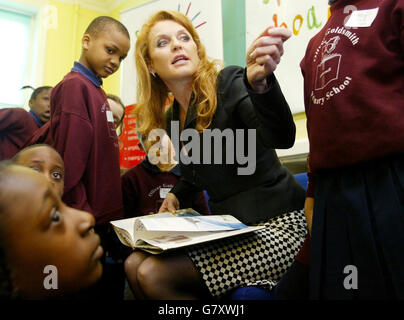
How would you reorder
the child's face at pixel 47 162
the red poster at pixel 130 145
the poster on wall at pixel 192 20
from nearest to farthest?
the child's face at pixel 47 162
the poster on wall at pixel 192 20
the red poster at pixel 130 145

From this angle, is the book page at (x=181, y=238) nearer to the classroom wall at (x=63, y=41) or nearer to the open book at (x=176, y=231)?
the open book at (x=176, y=231)

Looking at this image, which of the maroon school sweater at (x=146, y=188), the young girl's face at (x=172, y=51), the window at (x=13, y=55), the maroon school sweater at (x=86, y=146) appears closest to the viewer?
the maroon school sweater at (x=86, y=146)

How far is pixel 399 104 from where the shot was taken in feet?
1.67

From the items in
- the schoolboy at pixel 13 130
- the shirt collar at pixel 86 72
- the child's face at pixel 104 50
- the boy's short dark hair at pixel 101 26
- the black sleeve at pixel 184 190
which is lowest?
the black sleeve at pixel 184 190

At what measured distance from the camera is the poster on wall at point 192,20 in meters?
2.08

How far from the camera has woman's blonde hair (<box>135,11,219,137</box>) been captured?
3.38 feet

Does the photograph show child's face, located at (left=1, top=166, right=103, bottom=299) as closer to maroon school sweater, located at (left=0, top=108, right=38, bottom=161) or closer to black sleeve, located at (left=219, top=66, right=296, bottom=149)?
black sleeve, located at (left=219, top=66, right=296, bottom=149)

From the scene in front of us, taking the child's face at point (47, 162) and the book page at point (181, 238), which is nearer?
the book page at point (181, 238)

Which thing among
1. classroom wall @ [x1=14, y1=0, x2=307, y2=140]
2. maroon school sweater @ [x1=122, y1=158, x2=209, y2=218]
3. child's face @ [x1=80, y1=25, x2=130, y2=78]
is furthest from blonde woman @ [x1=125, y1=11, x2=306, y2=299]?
classroom wall @ [x1=14, y1=0, x2=307, y2=140]

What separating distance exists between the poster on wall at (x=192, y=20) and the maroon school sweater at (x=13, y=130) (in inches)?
44.6

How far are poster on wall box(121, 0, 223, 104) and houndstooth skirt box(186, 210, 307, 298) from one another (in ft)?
4.90

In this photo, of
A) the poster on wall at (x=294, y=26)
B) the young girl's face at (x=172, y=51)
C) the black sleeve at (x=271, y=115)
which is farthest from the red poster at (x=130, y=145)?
the black sleeve at (x=271, y=115)

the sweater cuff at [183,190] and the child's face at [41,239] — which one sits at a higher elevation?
the sweater cuff at [183,190]

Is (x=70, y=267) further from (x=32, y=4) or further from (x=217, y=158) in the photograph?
(x=32, y=4)
